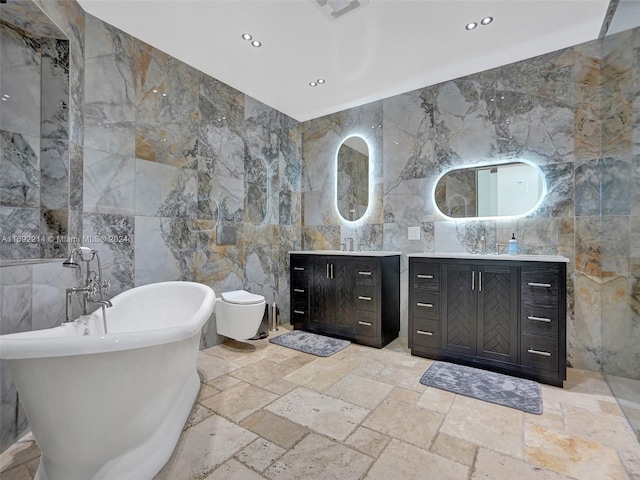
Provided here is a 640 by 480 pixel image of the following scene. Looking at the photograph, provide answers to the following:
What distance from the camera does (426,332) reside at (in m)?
2.79

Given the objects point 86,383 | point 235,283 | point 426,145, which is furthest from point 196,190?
point 426,145

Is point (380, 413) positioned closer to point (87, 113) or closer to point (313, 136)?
point (87, 113)

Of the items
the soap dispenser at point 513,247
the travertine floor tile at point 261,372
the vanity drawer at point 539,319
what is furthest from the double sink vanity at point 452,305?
the travertine floor tile at point 261,372

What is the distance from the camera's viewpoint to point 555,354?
88.1 inches

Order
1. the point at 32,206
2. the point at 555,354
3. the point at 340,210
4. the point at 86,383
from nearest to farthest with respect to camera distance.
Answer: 1. the point at 86,383
2. the point at 32,206
3. the point at 555,354
4. the point at 340,210

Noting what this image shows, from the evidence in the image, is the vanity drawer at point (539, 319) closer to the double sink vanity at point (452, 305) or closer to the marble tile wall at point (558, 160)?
the double sink vanity at point (452, 305)

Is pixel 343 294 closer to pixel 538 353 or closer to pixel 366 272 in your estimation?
A: pixel 366 272

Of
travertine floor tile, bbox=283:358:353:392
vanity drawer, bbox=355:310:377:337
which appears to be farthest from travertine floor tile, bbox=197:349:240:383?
vanity drawer, bbox=355:310:377:337

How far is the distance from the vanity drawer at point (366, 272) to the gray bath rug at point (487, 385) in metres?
0.95

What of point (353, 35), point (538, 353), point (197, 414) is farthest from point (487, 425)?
point (353, 35)

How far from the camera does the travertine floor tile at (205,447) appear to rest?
143cm

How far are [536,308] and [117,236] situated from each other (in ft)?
11.1

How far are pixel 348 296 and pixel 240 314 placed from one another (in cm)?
114

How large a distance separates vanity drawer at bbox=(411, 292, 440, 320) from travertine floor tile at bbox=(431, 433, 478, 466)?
1.18 meters
